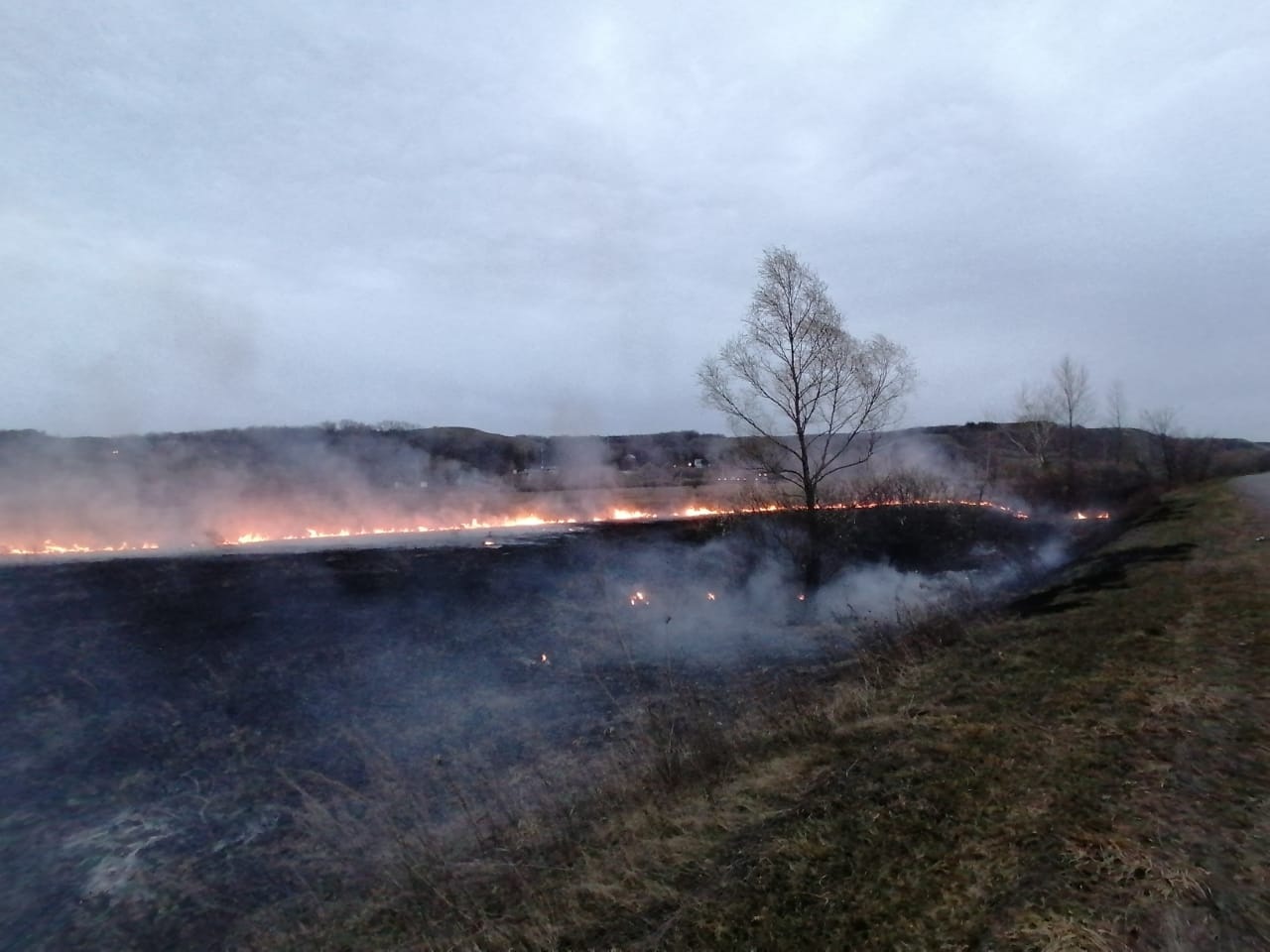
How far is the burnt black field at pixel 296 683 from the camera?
703 cm

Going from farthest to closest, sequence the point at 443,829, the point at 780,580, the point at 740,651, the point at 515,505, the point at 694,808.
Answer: the point at 515,505 < the point at 780,580 < the point at 740,651 < the point at 443,829 < the point at 694,808

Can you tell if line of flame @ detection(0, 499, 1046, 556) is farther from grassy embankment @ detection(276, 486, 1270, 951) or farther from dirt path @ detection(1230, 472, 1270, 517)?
grassy embankment @ detection(276, 486, 1270, 951)

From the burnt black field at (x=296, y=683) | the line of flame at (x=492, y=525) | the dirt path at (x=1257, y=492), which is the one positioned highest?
the dirt path at (x=1257, y=492)

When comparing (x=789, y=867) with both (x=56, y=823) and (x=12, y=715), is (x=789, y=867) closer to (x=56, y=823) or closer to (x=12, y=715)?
(x=56, y=823)

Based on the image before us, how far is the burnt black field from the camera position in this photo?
7027mm

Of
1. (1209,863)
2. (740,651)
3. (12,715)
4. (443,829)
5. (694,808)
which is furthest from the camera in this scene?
(740,651)

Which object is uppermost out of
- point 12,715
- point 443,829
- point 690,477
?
point 690,477

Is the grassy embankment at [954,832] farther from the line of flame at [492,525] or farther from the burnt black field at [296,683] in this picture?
the line of flame at [492,525]

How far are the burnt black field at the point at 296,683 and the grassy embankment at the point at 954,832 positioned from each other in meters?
2.45

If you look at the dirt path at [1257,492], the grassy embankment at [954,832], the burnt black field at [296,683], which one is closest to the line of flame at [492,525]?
the burnt black field at [296,683]

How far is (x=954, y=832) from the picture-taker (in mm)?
4531

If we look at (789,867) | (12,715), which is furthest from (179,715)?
(789,867)

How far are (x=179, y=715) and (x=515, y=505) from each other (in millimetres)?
18875

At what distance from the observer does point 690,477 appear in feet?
118
